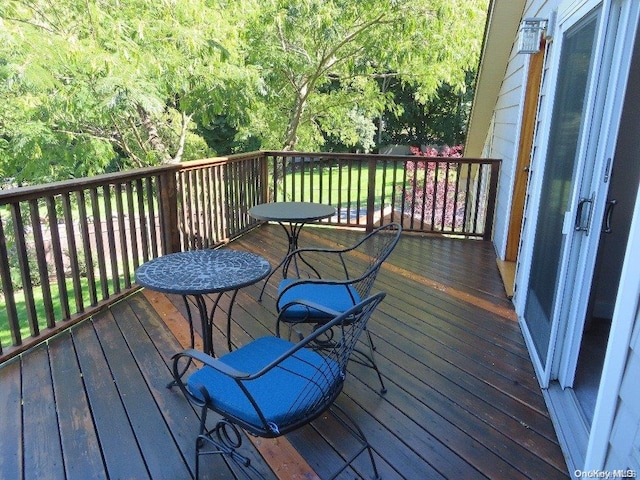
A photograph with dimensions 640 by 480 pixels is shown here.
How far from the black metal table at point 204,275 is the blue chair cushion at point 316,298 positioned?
0.25m

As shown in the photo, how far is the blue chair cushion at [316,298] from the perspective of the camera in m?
2.26

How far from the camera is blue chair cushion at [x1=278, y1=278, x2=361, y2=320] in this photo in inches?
88.9

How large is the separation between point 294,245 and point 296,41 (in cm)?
500

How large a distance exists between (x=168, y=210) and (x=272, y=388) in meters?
2.49

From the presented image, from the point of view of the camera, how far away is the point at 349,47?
25.1ft

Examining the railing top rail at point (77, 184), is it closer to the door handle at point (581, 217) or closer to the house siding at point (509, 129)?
the door handle at point (581, 217)

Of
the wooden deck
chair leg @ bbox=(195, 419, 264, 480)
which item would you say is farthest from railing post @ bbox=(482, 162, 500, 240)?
chair leg @ bbox=(195, 419, 264, 480)

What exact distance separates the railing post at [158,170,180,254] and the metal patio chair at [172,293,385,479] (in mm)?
2125

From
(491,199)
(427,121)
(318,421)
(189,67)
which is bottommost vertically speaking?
(318,421)

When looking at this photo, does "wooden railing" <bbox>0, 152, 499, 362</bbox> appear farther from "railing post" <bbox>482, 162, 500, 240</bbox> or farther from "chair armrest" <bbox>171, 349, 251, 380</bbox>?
"chair armrest" <bbox>171, 349, 251, 380</bbox>

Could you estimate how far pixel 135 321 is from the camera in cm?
301

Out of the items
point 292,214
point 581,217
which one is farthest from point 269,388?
point 292,214

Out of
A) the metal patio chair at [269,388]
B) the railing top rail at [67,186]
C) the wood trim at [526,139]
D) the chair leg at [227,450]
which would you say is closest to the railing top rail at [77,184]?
the railing top rail at [67,186]

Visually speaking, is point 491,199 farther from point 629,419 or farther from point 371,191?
point 629,419
